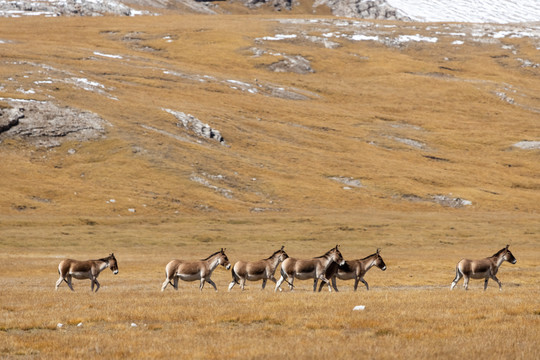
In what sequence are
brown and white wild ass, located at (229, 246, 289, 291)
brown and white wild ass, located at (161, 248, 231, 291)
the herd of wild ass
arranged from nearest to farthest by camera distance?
the herd of wild ass, brown and white wild ass, located at (161, 248, 231, 291), brown and white wild ass, located at (229, 246, 289, 291)

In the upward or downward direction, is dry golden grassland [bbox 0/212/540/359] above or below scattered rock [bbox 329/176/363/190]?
above

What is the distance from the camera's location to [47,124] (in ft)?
366

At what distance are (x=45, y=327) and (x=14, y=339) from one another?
238 centimetres

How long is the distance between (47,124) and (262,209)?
4337 cm

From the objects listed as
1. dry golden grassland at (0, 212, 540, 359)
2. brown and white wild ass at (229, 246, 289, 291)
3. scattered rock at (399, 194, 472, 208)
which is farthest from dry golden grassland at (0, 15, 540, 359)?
brown and white wild ass at (229, 246, 289, 291)

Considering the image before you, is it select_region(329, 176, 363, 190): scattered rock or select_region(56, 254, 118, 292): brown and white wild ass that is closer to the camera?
select_region(56, 254, 118, 292): brown and white wild ass

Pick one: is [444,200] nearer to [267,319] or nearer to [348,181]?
[348,181]

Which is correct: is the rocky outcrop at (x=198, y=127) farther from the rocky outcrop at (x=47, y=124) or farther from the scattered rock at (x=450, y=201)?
the scattered rock at (x=450, y=201)

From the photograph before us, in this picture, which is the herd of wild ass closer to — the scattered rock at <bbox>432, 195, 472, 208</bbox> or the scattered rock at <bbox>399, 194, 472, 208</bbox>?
the scattered rock at <bbox>399, 194, 472, 208</bbox>

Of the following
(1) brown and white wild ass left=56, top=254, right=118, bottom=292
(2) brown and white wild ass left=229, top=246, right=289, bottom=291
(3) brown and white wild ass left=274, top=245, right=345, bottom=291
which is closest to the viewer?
(3) brown and white wild ass left=274, top=245, right=345, bottom=291

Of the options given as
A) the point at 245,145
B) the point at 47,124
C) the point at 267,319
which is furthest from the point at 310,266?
the point at 245,145

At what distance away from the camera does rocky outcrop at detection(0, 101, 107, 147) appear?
108125mm

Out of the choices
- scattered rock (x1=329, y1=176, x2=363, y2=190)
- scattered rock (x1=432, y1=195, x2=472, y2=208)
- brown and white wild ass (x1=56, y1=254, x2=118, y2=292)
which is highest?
brown and white wild ass (x1=56, y1=254, x2=118, y2=292)

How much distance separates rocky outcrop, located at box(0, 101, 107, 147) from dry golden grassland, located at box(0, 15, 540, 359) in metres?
2.14
